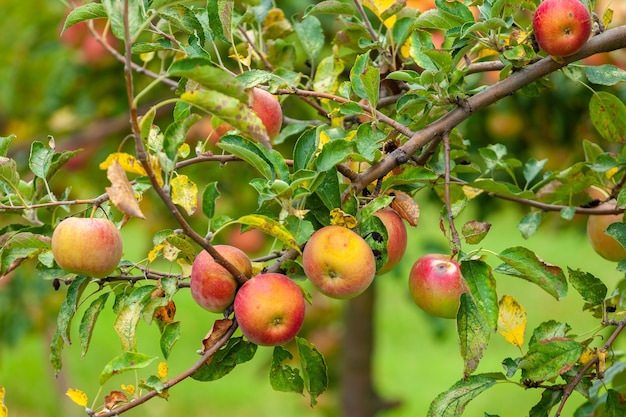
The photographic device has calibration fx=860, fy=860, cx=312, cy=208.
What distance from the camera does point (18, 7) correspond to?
2.71 metres

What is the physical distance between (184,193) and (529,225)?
0.48 metres

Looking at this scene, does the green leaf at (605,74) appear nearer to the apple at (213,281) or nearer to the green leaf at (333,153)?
the green leaf at (333,153)

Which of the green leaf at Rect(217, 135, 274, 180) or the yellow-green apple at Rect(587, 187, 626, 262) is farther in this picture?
the yellow-green apple at Rect(587, 187, 626, 262)

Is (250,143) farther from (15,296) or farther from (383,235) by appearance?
(15,296)

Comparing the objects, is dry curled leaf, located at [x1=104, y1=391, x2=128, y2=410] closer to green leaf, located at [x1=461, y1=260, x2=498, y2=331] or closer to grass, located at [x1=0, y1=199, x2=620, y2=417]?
green leaf, located at [x1=461, y1=260, x2=498, y2=331]

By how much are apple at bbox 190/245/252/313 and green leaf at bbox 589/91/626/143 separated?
0.50 metres

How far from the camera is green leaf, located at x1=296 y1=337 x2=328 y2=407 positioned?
3.01 ft

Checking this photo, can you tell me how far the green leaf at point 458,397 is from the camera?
86cm

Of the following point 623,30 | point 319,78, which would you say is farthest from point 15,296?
Answer: point 623,30

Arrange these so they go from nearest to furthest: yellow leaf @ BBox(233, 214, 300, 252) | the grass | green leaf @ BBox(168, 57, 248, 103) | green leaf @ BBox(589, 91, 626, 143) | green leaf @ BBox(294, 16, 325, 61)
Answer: green leaf @ BBox(168, 57, 248, 103)
yellow leaf @ BBox(233, 214, 300, 252)
green leaf @ BBox(589, 91, 626, 143)
green leaf @ BBox(294, 16, 325, 61)
the grass

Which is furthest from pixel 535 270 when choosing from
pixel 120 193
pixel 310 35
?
pixel 310 35

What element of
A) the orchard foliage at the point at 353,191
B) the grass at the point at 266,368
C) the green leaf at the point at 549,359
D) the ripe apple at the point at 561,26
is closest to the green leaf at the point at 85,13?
the orchard foliage at the point at 353,191

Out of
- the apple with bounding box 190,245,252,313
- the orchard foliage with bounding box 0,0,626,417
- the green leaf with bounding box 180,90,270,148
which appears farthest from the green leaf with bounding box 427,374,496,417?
the green leaf with bounding box 180,90,270,148

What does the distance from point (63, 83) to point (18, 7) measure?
57 cm
